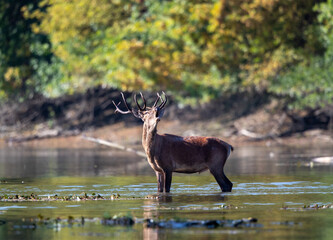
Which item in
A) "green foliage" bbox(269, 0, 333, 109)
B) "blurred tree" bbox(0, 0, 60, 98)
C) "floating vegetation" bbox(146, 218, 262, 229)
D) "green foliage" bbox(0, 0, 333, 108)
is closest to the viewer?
"floating vegetation" bbox(146, 218, 262, 229)

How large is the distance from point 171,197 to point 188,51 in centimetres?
2175

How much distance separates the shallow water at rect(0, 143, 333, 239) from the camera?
11000mm

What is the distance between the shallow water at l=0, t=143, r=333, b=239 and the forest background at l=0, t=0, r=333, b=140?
7.80 m

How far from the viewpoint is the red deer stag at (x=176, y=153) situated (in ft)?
53.1

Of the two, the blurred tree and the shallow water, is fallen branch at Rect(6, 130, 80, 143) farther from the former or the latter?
the shallow water

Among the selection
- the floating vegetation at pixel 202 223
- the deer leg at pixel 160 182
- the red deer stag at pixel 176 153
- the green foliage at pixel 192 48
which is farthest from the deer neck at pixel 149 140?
the green foliage at pixel 192 48

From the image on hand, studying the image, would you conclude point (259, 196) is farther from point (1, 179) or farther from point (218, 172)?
point (1, 179)

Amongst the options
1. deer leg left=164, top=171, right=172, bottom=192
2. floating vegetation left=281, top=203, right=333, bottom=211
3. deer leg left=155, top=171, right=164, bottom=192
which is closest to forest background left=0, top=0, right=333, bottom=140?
deer leg left=155, top=171, right=164, bottom=192

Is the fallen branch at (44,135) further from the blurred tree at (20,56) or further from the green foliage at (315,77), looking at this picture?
the green foliage at (315,77)

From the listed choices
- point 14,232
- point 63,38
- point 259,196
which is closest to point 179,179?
point 259,196

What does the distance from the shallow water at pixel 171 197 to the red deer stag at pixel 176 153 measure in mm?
413

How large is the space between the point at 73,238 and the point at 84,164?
15.6 m

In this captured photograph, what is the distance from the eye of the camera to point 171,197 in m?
15.6

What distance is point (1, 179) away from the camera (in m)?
20.5
